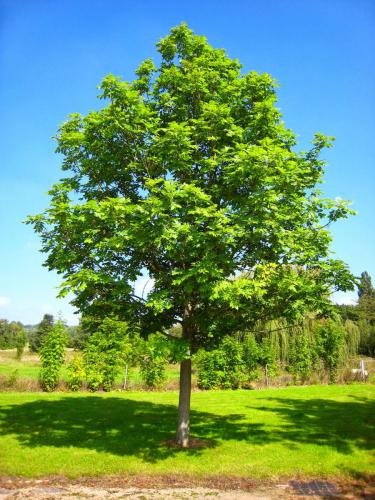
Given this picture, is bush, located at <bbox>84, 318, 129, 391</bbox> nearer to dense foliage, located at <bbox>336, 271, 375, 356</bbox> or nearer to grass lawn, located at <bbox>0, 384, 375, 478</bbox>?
grass lawn, located at <bbox>0, 384, 375, 478</bbox>

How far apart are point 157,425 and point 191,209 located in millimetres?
8232

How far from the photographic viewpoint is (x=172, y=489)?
305 inches

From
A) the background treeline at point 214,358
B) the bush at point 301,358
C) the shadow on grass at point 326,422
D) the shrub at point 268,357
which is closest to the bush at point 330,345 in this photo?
the background treeline at point 214,358

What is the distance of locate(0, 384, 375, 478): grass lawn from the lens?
29.4 feet

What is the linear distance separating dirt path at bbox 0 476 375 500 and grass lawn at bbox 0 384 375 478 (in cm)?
45

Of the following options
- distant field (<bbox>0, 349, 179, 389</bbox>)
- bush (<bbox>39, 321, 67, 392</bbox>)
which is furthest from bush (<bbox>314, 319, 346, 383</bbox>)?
bush (<bbox>39, 321, 67, 392</bbox>)

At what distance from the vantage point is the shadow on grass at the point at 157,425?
435 inches

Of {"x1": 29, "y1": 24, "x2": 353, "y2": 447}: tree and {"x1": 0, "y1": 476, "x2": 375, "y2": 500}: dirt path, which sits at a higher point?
{"x1": 29, "y1": 24, "x2": 353, "y2": 447}: tree

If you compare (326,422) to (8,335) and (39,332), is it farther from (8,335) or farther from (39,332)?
(8,335)

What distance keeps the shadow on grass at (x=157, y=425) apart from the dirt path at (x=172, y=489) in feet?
5.51

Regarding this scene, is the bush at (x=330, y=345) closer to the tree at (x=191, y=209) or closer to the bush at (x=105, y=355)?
the bush at (x=105, y=355)

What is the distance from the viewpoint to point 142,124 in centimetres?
1043


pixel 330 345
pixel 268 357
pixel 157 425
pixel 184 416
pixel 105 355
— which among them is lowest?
pixel 157 425

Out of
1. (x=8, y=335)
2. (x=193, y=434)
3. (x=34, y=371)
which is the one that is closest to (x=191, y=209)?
(x=193, y=434)
